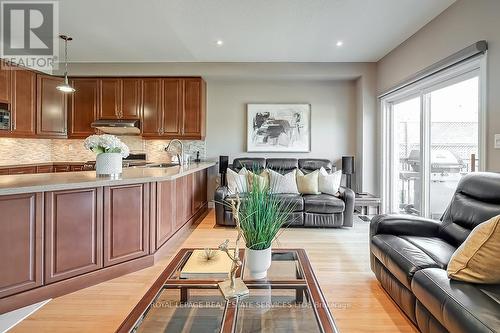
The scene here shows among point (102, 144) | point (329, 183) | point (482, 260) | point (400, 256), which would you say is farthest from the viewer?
point (329, 183)

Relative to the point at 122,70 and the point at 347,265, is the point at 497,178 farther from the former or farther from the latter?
the point at 122,70

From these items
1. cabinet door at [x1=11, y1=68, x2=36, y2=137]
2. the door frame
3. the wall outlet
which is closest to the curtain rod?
the door frame

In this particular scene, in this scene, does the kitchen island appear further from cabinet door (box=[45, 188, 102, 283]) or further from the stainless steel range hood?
the stainless steel range hood

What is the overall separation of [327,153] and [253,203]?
4441 millimetres

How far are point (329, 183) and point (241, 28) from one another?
105 inches

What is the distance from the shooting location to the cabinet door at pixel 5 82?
15.0 feet

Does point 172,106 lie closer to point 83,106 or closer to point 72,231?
point 83,106

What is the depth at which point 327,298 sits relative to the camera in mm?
2389

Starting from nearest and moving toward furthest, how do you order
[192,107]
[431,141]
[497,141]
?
[497,141] < [431,141] < [192,107]

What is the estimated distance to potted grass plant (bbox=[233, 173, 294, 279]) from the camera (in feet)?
5.23

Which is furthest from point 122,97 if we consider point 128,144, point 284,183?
point 284,183

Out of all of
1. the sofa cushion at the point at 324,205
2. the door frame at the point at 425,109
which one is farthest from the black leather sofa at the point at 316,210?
the door frame at the point at 425,109

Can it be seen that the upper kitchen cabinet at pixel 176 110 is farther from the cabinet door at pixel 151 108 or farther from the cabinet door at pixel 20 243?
the cabinet door at pixel 20 243

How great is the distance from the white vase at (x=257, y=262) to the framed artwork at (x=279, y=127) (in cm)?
411
